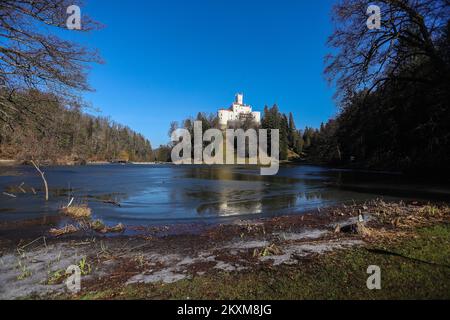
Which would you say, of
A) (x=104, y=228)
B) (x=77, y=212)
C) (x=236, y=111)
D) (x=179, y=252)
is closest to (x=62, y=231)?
(x=104, y=228)

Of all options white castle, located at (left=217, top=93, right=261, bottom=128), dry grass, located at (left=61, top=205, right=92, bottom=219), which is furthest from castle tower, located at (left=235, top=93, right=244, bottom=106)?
dry grass, located at (left=61, top=205, right=92, bottom=219)

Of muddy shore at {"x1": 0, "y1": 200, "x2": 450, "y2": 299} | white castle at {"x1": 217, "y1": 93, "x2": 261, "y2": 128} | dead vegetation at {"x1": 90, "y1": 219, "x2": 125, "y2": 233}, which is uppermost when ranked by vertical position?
white castle at {"x1": 217, "y1": 93, "x2": 261, "y2": 128}

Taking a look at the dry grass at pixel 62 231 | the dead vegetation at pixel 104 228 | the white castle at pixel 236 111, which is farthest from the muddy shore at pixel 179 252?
the white castle at pixel 236 111

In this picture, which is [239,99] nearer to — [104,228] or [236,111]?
[236,111]

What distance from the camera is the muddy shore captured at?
5984mm

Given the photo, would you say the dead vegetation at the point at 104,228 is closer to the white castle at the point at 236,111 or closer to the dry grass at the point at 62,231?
the dry grass at the point at 62,231

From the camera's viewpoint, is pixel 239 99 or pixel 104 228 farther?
pixel 239 99

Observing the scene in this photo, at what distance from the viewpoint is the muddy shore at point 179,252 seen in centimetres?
598

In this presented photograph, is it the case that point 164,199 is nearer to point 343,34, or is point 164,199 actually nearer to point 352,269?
point 343,34

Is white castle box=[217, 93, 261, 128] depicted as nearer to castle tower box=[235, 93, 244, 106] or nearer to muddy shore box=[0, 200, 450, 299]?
castle tower box=[235, 93, 244, 106]

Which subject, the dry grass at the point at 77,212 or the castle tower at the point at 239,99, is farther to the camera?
the castle tower at the point at 239,99

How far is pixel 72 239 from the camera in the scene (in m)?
10.5

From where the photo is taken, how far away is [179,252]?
830cm
